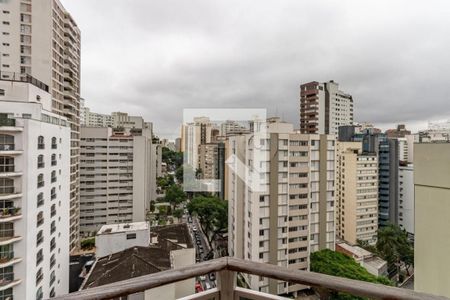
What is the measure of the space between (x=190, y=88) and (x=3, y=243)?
4588mm

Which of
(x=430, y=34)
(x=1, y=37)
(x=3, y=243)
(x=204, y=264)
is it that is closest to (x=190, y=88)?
(x=430, y=34)

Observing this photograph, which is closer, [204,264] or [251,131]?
[204,264]

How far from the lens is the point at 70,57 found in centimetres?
1216

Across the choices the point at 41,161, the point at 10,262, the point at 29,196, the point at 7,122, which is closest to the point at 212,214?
the point at 41,161

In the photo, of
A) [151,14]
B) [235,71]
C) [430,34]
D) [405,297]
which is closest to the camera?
[405,297]

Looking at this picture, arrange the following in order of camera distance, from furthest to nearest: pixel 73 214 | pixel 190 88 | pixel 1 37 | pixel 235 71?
pixel 73 214 → pixel 1 37 → pixel 190 88 → pixel 235 71

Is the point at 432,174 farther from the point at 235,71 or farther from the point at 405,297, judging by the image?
the point at 235,71

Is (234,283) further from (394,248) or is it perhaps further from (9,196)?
(394,248)

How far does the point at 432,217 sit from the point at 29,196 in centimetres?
639

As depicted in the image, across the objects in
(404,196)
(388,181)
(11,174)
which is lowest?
(404,196)

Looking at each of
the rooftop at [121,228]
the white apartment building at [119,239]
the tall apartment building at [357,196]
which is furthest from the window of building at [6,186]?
the tall apartment building at [357,196]

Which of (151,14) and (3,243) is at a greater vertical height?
(151,14)

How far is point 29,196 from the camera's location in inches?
208

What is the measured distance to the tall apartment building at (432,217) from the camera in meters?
1.33
